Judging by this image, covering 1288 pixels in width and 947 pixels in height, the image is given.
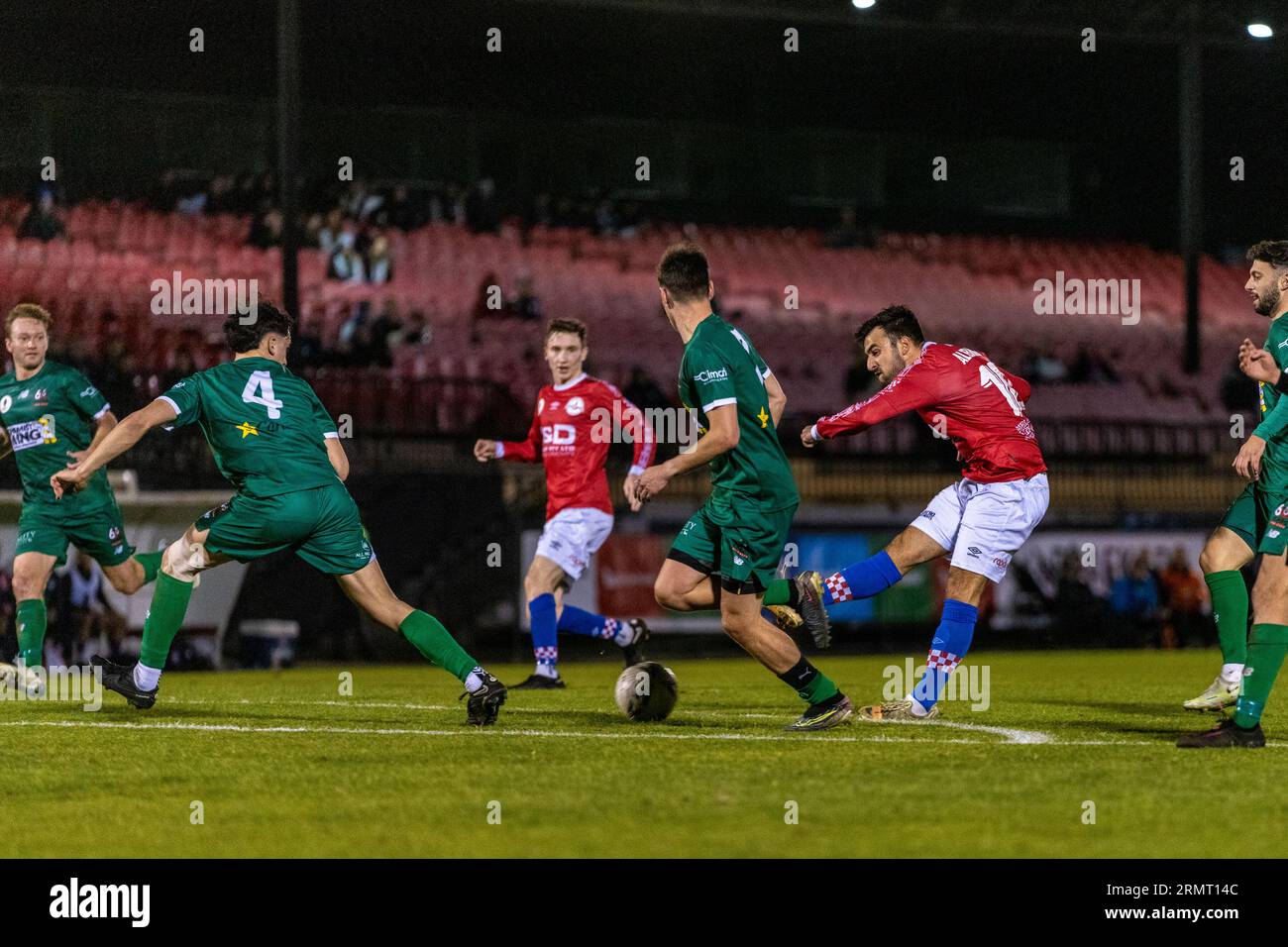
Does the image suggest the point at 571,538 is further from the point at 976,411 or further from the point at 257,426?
the point at 976,411

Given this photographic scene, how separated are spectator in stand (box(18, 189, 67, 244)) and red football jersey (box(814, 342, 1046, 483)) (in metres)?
16.1

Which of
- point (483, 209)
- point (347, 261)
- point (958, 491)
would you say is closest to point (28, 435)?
point (958, 491)

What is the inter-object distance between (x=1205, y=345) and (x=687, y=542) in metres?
22.3

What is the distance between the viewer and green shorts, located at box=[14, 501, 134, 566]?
35.3 feet

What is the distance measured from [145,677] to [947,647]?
4.10m

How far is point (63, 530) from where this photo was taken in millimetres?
10797

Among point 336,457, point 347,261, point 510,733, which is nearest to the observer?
point 510,733

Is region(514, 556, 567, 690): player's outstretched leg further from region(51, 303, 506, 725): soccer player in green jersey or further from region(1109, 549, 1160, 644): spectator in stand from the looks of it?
region(1109, 549, 1160, 644): spectator in stand

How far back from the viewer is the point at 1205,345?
28391mm

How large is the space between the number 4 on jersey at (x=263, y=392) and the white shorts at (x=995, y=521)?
3368 millimetres

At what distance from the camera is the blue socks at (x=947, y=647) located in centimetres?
834

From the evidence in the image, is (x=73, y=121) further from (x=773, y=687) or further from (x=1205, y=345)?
(x=1205, y=345)

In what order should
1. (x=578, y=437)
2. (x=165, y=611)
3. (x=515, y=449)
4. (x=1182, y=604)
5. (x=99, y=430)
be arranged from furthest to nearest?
1. (x=1182, y=604)
2. (x=578, y=437)
3. (x=515, y=449)
4. (x=99, y=430)
5. (x=165, y=611)

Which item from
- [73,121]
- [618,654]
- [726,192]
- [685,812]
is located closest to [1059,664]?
[618,654]
